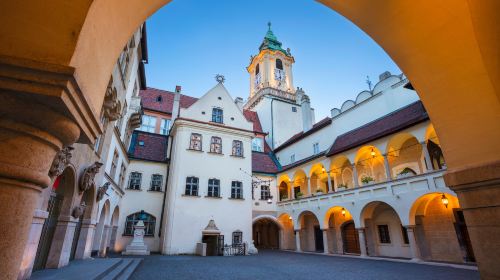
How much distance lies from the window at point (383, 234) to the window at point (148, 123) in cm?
2258

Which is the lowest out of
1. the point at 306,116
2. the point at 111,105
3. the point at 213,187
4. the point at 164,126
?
the point at 213,187

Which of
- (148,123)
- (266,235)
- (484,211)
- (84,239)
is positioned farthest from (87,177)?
(266,235)

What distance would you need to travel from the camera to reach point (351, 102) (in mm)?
24641

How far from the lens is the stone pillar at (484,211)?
2467 mm

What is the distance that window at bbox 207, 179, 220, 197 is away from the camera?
864 inches

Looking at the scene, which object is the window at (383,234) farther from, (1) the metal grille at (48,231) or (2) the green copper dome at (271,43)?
(2) the green copper dome at (271,43)

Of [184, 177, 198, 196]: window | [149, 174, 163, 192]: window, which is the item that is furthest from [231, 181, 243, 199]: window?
[149, 174, 163, 192]: window

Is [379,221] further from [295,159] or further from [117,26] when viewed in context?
[117,26]

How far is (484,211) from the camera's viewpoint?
2588mm

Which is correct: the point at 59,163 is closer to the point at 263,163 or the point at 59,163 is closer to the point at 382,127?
the point at 382,127

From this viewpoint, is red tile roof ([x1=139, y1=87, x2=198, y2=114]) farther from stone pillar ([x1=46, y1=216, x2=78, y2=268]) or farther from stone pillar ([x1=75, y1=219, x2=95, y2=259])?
stone pillar ([x1=46, y1=216, x2=78, y2=268])

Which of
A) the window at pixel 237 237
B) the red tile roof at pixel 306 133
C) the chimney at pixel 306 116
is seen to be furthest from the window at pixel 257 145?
the window at pixel 237 237

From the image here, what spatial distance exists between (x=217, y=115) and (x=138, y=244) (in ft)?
40.3

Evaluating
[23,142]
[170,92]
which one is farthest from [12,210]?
[170,92]
